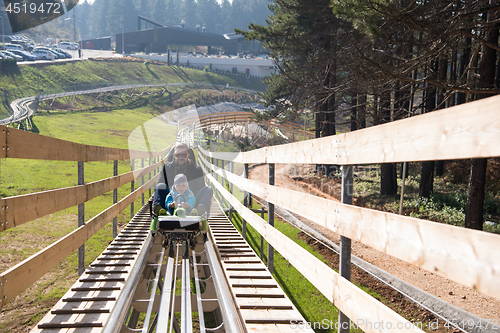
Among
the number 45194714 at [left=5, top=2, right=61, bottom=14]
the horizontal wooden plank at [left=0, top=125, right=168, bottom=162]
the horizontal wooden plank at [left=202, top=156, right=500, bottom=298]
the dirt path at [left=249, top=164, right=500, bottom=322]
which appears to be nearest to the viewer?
the horizontal wooden plank at [left=202, top=156, right=500, bottom=298]

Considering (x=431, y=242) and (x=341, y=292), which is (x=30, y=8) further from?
(x=431, y=242)

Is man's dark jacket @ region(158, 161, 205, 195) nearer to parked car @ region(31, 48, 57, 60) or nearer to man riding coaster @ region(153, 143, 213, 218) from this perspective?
man riding coaster @ region(153, 143, 213, 218)

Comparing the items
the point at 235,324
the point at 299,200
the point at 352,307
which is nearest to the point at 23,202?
the point at 235,324

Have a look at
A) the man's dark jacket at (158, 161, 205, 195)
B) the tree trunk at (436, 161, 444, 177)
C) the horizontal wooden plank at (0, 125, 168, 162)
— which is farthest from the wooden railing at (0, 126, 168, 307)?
the tree trunk at (436, 161, 444, 177)

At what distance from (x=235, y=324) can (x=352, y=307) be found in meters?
1.02

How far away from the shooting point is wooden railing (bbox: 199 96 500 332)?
4.38 feet

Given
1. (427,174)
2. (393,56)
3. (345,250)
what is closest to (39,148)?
(345,250)

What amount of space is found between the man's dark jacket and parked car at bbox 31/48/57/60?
200 ft

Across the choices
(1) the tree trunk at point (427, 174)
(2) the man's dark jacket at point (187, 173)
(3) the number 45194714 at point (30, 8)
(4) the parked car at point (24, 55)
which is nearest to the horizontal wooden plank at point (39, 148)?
(2) the man's dark jacket at point (187, 173)

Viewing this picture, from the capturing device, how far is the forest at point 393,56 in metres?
7.07

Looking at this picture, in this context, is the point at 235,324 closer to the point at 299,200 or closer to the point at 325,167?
the point at 299,200

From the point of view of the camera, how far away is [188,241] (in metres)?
4.73

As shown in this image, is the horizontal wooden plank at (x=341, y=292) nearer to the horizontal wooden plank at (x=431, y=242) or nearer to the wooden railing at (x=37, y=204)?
the horizontal wooden plank at (x=431, y=242)

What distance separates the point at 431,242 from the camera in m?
1.54
